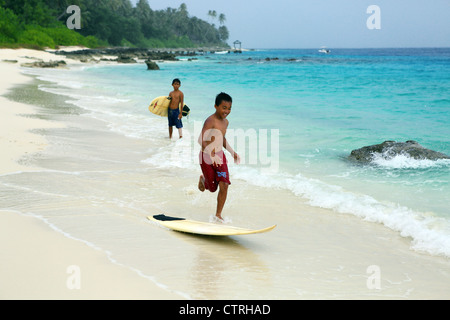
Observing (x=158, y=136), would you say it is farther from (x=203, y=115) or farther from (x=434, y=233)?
(x=434, y=233)

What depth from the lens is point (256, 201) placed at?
563cm

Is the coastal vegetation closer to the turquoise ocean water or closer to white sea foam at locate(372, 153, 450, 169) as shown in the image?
the turquoise ocean water

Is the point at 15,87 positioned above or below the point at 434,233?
above

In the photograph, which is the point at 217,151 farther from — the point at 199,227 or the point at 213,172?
the point at 199,227

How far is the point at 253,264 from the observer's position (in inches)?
143

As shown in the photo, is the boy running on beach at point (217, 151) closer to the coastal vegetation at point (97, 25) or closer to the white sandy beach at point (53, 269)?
the white sandy beach at point (53, 269)

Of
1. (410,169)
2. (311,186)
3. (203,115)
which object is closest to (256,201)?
(311,186)

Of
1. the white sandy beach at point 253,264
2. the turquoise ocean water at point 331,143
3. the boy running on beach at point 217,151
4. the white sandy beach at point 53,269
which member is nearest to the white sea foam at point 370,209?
the turquoise ocean water at point 331,143

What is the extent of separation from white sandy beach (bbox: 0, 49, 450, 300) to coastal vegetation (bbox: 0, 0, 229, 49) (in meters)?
46.6

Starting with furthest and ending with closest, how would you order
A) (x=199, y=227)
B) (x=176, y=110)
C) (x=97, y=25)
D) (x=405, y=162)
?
(x=97, y=25) < (x=176, y=110) < (x=405, y=162) < (x=199, y=227)

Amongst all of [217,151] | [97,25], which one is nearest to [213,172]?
[217,151]

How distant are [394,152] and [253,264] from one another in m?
5.55

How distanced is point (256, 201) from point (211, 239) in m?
1.59

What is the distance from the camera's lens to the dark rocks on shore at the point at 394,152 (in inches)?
318
